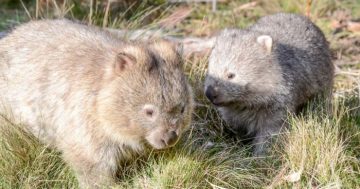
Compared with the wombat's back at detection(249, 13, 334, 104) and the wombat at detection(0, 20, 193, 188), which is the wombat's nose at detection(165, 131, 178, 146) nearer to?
the wombat at detection(0, 20, 193, 188)

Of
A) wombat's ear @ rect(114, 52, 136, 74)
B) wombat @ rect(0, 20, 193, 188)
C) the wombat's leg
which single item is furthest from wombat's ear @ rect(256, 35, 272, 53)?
the wombat's leg

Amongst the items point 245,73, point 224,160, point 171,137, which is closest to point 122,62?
point 171,137

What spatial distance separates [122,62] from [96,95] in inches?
12.1

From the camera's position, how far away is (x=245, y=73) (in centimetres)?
565

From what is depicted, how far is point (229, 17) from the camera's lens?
8844 mm

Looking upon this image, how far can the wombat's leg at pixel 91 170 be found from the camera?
15.1ft

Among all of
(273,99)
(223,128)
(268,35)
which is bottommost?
(223,128)

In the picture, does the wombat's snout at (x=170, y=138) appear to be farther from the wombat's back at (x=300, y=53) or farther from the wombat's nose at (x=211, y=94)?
the wombat's back at (x=300, y=53)

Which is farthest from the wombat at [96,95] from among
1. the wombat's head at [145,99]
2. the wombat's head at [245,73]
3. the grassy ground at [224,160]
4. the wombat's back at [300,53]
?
the wombat's back at [300,53]

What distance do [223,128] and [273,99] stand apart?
555 mm

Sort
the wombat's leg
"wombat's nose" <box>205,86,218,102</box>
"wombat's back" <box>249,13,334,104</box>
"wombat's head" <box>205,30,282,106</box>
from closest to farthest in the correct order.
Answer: the wombat's leg
"wombat's nose" <box>205,86,218,102</box>
"wombat's head" <box>205,30,282,106</box>
"wombat's back" <box>249,13,334,104</box>

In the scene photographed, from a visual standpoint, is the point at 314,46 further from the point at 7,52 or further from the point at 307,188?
the point at 7,52

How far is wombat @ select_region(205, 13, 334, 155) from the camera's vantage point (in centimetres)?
563

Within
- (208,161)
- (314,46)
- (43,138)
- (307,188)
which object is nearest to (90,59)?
(43,138)
